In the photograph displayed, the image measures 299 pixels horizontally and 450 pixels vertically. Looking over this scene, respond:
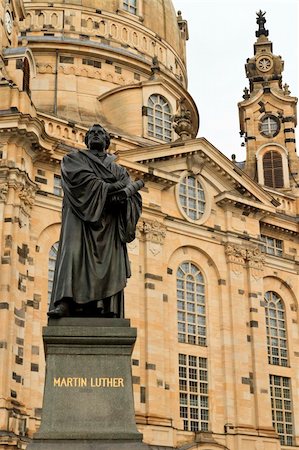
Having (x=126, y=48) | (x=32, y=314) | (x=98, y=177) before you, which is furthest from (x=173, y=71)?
(x=98, y=177)

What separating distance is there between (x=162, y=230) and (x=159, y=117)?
8912 millimetres

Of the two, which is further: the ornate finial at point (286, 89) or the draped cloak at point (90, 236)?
the ornate finial at point (286, 89)

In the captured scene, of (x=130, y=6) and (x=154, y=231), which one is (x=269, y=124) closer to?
(x=130, y=6)

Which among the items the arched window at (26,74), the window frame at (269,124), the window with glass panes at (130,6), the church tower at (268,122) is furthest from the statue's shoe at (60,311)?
the window with glass panes at (130,6)

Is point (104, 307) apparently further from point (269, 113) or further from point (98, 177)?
point (269, 113)

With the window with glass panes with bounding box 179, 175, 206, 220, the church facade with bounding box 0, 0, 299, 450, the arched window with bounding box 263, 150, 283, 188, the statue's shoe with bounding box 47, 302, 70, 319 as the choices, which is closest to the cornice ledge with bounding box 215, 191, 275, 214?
the church facade with bounding box 0, 0, 299, 450

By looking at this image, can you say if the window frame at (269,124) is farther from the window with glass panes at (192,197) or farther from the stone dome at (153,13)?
the window with glass panes at (192,197)

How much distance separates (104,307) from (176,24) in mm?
42768

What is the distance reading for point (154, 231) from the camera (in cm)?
3497

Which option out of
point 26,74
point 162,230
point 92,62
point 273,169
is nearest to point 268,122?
point 273,169

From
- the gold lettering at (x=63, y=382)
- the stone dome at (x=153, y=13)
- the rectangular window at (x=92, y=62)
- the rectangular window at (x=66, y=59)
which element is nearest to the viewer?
the gold lettering at (x=63, y=382)

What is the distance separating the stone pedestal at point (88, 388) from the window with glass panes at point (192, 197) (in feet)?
88.3

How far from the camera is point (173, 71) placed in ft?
157

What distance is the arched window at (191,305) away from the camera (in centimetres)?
3516
